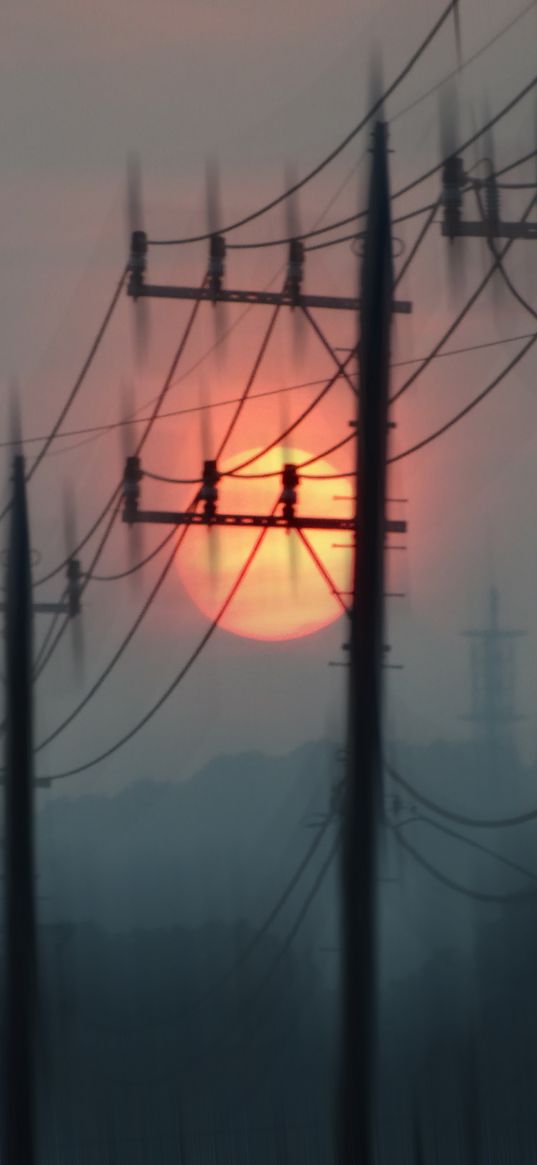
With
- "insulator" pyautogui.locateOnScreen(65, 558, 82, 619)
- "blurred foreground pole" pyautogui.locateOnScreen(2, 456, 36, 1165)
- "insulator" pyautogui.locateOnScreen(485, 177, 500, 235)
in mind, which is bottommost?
"blurred foreground pole" pyautogui.locateOnScreen(2, 456, 36, 1165)

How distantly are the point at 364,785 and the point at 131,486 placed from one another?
361 inches

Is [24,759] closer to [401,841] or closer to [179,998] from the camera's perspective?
[401,841]

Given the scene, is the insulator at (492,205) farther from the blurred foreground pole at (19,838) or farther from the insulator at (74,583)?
the insulator at (74,583)

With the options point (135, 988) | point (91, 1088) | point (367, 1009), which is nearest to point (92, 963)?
point (135, 988)

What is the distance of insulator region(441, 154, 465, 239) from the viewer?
15.6 meters

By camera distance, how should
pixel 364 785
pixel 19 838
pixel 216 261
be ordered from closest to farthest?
1. pixel 364 785
2. pixel 19 838
3. pixel 216 261

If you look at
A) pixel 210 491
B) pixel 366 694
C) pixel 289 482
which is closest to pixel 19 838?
pixel 210 491

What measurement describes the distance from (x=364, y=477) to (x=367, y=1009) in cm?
341

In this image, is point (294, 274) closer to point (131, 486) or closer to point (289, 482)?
point (289, 482)

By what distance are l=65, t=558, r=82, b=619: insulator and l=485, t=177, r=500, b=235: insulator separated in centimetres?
1233

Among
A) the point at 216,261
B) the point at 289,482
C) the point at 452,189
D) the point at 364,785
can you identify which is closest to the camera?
the point at 364,785

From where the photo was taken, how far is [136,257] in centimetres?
2030

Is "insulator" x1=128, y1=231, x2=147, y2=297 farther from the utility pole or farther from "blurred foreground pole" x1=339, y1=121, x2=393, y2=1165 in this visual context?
"blurred foreground pole" x1=339, y1=121, x2=393, y2=1165

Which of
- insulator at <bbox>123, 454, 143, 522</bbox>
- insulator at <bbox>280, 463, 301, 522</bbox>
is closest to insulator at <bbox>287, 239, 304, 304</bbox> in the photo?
insulator at <bbox>280, 463, 301, 522</bbox>
